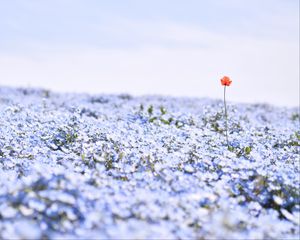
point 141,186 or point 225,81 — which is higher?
point 225,81

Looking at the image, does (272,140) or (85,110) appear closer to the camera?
(272,140)

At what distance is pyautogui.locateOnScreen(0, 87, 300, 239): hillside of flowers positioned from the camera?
4438mm

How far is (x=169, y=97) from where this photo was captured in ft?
80.8

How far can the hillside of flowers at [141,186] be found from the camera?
175 inches

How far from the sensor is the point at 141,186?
5344mm

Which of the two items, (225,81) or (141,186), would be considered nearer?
(141,186)

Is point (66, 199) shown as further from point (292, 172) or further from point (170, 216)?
point (292, 172)

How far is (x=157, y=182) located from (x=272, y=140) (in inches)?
173

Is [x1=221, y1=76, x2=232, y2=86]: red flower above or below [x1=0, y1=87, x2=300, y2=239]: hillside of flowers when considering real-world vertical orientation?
above

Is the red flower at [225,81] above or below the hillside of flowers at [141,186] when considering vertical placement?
above

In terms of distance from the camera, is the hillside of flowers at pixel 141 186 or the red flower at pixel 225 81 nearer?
the hillside of flowers at pixel 141 186

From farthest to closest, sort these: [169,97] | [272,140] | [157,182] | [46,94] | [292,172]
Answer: [169,97] < [46,94] < [272,140] < [292,172] < [157,182]

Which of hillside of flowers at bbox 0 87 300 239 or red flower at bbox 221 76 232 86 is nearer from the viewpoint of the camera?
hillside of flowers at bbox 0 87 300 239

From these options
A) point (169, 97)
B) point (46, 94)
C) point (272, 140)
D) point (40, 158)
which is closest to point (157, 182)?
point (40, 158)
